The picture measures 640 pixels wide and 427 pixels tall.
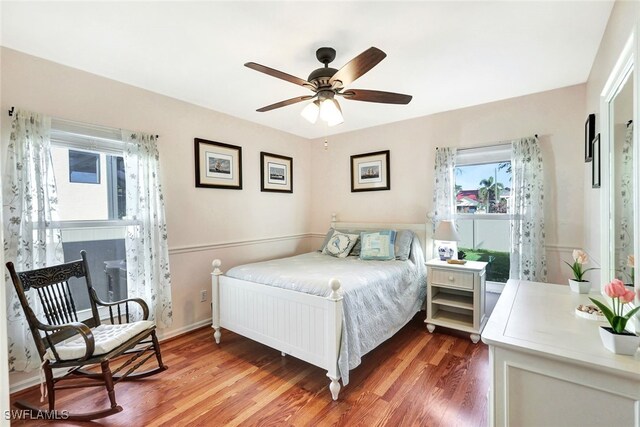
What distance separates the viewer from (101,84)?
8.06 feet

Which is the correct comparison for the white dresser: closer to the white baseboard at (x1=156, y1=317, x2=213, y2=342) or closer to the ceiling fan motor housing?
the ceiling fan motor housing

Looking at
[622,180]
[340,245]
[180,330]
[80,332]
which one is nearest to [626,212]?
[622,180]

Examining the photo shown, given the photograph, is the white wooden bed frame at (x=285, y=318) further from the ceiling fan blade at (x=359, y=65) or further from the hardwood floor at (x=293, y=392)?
the ceiling fan blade at (x=359, y=65)

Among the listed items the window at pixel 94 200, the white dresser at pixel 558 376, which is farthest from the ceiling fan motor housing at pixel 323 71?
the window at pixel 94 200

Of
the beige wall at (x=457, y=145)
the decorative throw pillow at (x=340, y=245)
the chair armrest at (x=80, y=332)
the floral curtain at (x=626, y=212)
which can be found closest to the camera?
the floral curtain at (x=626, y=212)

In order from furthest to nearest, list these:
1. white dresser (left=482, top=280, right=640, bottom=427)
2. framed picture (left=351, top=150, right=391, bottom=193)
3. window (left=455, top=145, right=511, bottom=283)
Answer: framed picture (left=351, top=150, right=391, bottom=193), window (left=455, top=145, right=511, bottom=283), white dresser (left=482, top=280, right=640, bottom=427)

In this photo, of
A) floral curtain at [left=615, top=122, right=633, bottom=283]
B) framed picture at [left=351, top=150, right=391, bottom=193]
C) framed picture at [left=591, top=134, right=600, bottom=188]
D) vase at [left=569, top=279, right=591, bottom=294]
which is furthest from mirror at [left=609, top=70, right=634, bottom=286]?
framed picture at [left=351, top=150, right=391, bottom=193]

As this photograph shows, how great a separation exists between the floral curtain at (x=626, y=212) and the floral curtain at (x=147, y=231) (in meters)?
3.18

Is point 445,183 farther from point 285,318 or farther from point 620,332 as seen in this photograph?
point 620,332

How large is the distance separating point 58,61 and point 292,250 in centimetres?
306

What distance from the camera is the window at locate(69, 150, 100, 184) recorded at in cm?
242

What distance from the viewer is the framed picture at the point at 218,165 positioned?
3.13 meters

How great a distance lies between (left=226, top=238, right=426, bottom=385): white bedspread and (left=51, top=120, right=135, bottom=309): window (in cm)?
104

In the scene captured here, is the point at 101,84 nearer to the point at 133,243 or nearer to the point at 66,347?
the point at 133,243
